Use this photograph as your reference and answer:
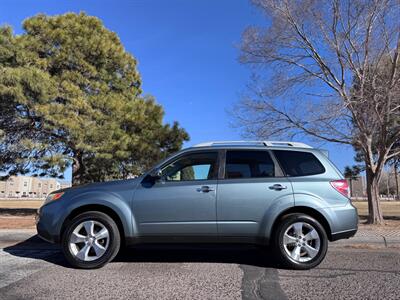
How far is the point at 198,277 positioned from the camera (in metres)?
5.80

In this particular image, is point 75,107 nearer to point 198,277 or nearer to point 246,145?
point 246,145

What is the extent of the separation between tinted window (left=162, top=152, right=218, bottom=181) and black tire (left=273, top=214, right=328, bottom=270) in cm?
125

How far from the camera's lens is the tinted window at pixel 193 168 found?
6641 mm

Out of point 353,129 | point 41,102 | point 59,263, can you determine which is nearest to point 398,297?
point 59,263

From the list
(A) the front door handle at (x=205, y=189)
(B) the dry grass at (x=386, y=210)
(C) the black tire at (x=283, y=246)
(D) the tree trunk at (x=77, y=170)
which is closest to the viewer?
(C) the black tire at (x=283, y=246)

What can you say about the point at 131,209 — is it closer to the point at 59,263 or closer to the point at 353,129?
the point at 59,263

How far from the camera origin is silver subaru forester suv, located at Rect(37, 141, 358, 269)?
20.6ft

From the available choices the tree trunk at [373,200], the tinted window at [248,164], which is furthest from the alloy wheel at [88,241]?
the tree trunk at [373,200]

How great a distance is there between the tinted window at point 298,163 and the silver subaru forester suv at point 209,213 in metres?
0.04

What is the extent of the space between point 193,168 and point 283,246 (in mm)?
1757

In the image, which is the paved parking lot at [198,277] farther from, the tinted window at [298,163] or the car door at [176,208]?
the tinted window at [298,163]

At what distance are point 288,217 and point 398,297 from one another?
1844mm

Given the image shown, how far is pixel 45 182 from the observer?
539ft

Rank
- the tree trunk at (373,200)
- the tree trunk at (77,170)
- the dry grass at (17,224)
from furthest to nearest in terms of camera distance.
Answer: the tree trunk at (77,170)
the tree trunk at (373,200)
the dry grass at (17,224)
